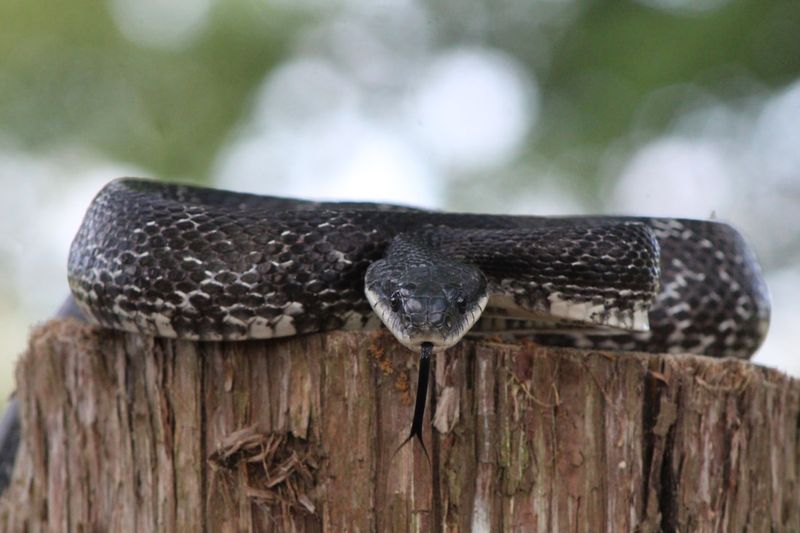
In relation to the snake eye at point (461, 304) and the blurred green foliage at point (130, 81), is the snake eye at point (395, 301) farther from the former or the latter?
the blurred green foliage at point (130, 81)

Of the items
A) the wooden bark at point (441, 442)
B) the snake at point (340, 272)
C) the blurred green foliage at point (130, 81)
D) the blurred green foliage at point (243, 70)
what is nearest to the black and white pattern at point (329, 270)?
the snake at point (340, 272)

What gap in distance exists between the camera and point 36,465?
4.93 metres

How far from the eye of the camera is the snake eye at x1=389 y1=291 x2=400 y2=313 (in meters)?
3.94

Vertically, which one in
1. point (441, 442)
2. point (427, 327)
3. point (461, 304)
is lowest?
point (441, 442)

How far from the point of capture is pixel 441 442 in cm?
386

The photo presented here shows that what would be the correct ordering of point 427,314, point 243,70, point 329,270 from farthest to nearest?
point 243,70 → point 329,270 → point 427,314

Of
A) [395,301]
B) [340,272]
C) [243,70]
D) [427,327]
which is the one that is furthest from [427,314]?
[243,70]

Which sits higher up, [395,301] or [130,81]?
[130,81]

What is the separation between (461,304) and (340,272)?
2.47 feet

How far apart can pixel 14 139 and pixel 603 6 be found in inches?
371

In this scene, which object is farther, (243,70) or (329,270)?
(243,70)

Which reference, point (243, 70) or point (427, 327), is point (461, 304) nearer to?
point (427, 327)

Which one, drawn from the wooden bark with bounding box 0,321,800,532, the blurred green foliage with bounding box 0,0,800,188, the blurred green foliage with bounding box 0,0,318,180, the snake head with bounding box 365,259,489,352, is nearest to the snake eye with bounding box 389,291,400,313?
the snake head with bounding box 365,259,489,352

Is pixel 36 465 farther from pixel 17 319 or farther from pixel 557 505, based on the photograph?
pixel 17 319
